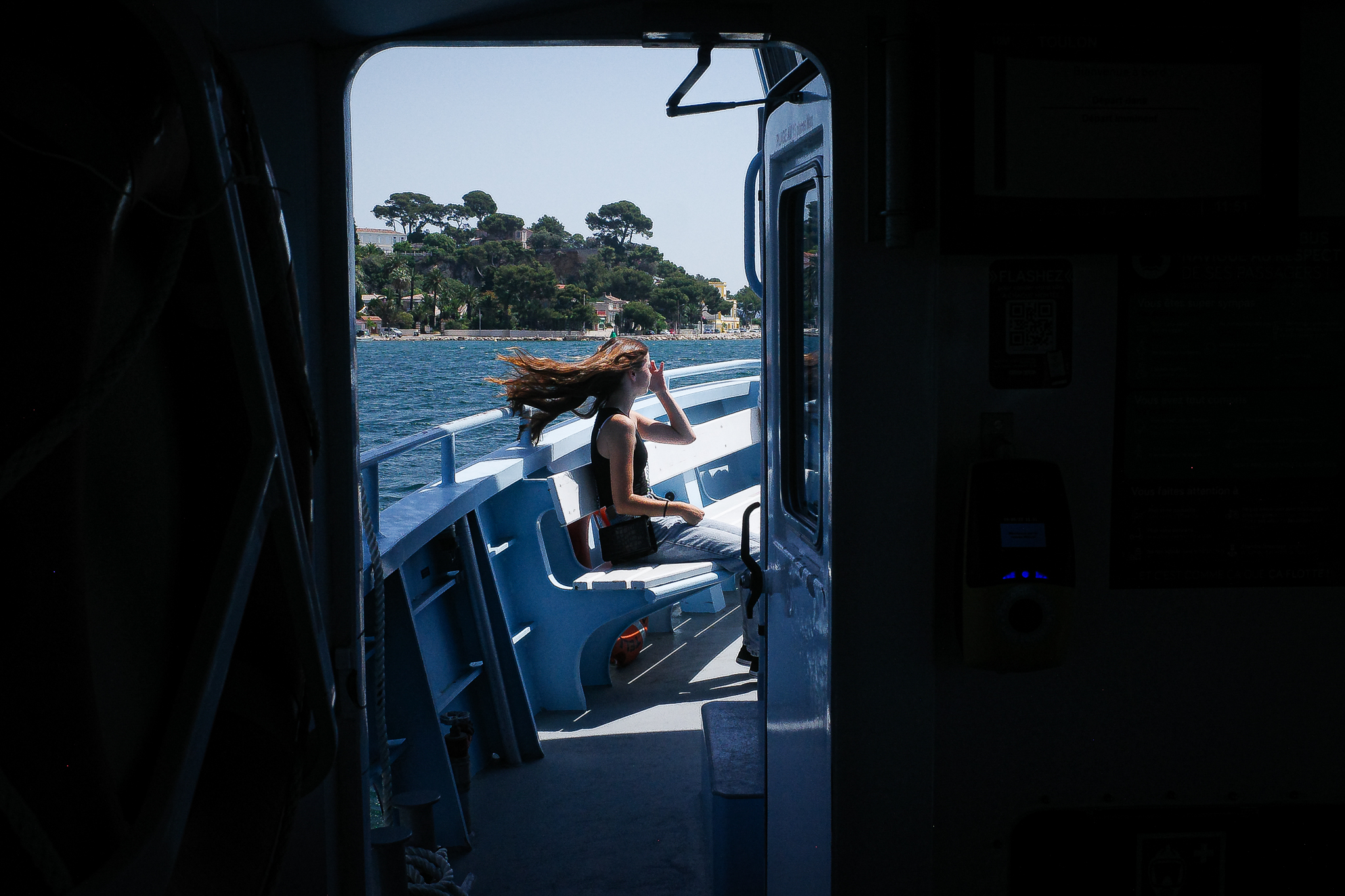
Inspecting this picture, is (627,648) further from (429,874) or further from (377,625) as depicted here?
(377,625)

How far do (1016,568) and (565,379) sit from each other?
316cm

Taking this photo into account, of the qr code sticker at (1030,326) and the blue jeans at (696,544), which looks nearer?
the qr code sticker at (1030,326)

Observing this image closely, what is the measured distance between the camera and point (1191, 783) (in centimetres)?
179

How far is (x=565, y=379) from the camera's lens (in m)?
4.55

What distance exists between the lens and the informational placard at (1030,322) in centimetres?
168

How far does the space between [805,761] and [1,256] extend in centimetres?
170

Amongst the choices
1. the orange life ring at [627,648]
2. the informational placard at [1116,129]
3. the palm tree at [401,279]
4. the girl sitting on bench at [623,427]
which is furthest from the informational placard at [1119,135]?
the palm tree at [401,279]

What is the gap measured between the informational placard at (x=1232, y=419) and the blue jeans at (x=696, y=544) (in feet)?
9.09

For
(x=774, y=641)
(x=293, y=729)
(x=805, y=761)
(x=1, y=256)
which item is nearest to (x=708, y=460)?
(x=774, y=641)

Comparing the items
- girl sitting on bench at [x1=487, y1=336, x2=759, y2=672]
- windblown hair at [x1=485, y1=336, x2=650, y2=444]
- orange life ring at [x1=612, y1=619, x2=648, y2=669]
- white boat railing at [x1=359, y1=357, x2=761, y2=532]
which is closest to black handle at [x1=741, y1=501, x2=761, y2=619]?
white boat railing at [x1=359, y1=357, x2=761, y2=532]

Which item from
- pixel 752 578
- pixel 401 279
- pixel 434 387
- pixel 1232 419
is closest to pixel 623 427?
pixel 752 578

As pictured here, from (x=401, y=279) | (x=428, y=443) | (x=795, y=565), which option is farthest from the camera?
(x=401, y=279)

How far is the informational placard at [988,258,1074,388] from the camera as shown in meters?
1.68

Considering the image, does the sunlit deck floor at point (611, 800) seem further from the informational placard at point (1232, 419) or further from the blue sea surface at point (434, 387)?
the blue sea surface at point (434, 387)
